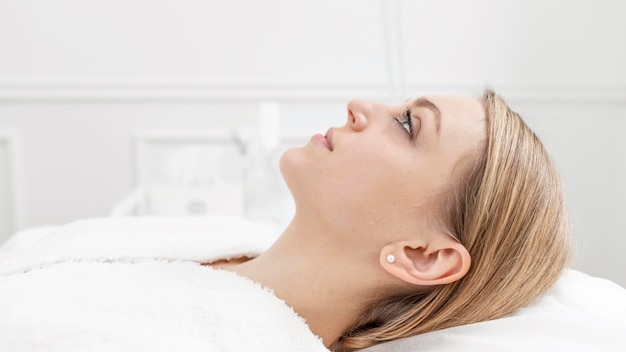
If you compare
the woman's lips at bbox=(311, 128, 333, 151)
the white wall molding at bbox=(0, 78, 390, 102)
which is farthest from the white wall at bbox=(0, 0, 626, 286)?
the woman's lips at bbox=(311, 128, 333, 151)

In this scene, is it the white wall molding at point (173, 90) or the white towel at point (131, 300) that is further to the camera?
the white wall molding at point (173, 90)

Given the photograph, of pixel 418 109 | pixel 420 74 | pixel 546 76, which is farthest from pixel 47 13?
pixel 546 76

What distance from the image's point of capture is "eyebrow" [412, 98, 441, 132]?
3.26 feet

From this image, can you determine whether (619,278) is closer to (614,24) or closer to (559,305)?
(614,24)

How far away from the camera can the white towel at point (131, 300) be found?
72cm

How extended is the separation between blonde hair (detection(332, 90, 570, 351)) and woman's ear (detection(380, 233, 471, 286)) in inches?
0.9

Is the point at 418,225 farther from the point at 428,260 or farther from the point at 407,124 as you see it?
the point at 407,124

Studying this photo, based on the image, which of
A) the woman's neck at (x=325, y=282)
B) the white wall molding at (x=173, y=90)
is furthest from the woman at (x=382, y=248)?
the white wall molding at (x=173, y=90)

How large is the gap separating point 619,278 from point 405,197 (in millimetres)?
1882

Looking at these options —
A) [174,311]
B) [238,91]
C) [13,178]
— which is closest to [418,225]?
[174,311]

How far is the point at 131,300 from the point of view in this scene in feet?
2.68

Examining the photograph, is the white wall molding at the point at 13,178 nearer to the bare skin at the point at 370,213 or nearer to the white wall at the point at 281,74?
the white wall at the point at 281,74

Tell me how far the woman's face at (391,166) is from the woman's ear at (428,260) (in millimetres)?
33

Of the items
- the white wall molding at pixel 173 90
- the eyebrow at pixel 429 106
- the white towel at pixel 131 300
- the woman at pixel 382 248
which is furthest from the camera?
the white wall molding at pixel 173 90
